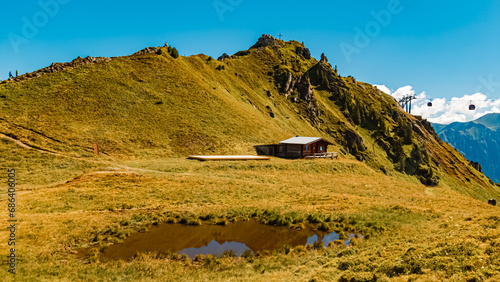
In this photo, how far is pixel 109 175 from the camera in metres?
37.2

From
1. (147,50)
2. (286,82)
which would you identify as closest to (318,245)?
(147,50)

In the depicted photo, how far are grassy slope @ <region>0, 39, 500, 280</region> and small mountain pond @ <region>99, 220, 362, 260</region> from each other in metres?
1.67

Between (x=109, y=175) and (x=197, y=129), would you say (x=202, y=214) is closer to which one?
(x=109, y=175)

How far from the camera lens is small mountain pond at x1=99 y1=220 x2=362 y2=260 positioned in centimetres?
1891

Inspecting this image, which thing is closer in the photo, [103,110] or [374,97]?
[103,110]

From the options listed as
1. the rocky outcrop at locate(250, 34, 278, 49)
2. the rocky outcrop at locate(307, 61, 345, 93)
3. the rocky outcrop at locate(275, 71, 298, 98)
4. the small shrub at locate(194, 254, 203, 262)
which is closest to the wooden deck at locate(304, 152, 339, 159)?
the small shrub at locate(194, 254, 203, 262)

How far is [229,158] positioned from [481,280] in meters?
48.2

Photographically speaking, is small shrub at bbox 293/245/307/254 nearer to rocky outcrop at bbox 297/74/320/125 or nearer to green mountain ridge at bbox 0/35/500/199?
green mountain ridge at bbox 0/35/500/199

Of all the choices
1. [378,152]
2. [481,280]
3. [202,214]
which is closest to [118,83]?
[202,214]

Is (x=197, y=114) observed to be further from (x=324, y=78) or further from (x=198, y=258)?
(x=324, y=78)

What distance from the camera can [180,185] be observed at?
35.9 meters

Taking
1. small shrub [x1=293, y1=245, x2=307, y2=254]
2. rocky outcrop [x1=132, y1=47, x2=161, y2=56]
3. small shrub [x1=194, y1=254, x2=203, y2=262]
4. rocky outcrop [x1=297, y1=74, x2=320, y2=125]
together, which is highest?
rocky outcrop [x1=132, y1=47, x2=161, y2=56]

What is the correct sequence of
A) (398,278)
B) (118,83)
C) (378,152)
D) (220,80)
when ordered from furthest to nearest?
(378,152)
(220,80)
(118,83)
(398,278)

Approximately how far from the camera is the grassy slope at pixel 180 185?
50.5ft
